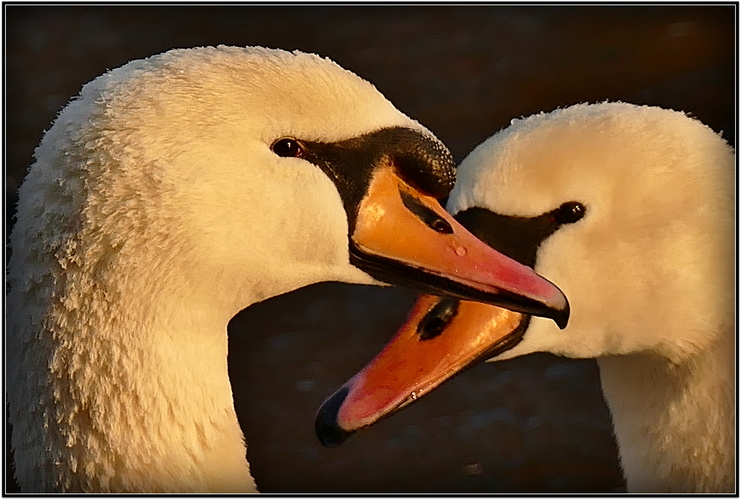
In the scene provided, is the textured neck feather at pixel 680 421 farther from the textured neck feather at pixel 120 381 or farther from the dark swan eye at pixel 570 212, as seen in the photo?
the textured neck feather at pixel 120 381

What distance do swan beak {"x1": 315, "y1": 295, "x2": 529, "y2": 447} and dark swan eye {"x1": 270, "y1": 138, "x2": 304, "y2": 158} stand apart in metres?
0.85

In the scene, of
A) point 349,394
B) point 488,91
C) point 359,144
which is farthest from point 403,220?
point 488,91

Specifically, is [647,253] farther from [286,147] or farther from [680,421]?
[286,147]

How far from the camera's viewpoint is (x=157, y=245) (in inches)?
112

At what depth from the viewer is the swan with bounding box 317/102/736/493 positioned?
145 inches

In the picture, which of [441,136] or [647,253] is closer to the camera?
[647,253]

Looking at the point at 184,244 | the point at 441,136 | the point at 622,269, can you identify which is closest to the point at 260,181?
the point at 184,244

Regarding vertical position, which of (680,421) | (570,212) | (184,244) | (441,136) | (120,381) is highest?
(184,244)

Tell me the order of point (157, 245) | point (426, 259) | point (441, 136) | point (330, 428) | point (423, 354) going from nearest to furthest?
point (157, 245) < point (426, 259) < point (330, 428) < point (423, 354) < point (441, 136)

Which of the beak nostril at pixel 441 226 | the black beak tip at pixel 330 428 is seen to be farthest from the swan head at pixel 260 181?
the black beak tip at pixel 330 428

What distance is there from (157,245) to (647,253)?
4.96ft

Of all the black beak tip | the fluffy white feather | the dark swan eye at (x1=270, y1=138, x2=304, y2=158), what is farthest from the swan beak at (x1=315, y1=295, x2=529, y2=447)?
the dark swan eye at (x1=270, y1=138, x2=304, y2=158)

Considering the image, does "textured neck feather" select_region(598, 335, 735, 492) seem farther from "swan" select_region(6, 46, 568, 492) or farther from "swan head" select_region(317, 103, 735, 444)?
"swan" select_region(6, 46, 568, 492)

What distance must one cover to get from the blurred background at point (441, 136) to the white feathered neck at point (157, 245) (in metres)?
2.00
